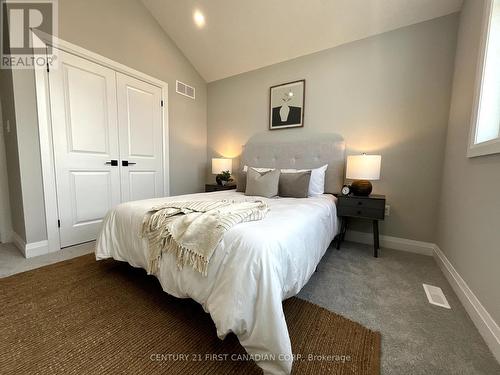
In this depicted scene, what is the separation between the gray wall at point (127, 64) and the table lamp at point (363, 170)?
8.55 feet

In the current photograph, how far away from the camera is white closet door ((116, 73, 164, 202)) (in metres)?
2.74

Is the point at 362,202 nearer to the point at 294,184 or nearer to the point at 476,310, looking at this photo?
the point at 294,184

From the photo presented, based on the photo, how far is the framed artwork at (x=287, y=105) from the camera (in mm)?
2881

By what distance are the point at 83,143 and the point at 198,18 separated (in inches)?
87.1

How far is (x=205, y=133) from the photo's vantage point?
390cm

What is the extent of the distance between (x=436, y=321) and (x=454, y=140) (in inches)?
63.4

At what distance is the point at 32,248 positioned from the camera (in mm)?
2086

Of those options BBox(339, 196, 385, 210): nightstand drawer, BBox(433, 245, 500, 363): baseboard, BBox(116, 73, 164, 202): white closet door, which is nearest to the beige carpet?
BBox(433, 245, 500, 363): baseboard

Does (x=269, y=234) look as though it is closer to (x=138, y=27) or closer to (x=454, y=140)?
(x=454, y=140)

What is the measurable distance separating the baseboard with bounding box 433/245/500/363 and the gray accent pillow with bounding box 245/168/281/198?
1613 millimetres

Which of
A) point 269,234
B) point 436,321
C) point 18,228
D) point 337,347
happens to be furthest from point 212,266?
point 18,228

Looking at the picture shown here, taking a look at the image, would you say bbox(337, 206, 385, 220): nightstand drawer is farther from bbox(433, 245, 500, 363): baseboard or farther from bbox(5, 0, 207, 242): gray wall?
bbox(5, 0, 207, 242): gray wall

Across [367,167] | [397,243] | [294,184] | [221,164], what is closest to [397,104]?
[367,167]

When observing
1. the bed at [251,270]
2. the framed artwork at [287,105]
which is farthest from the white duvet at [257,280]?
the framed artwork at [287,105]
